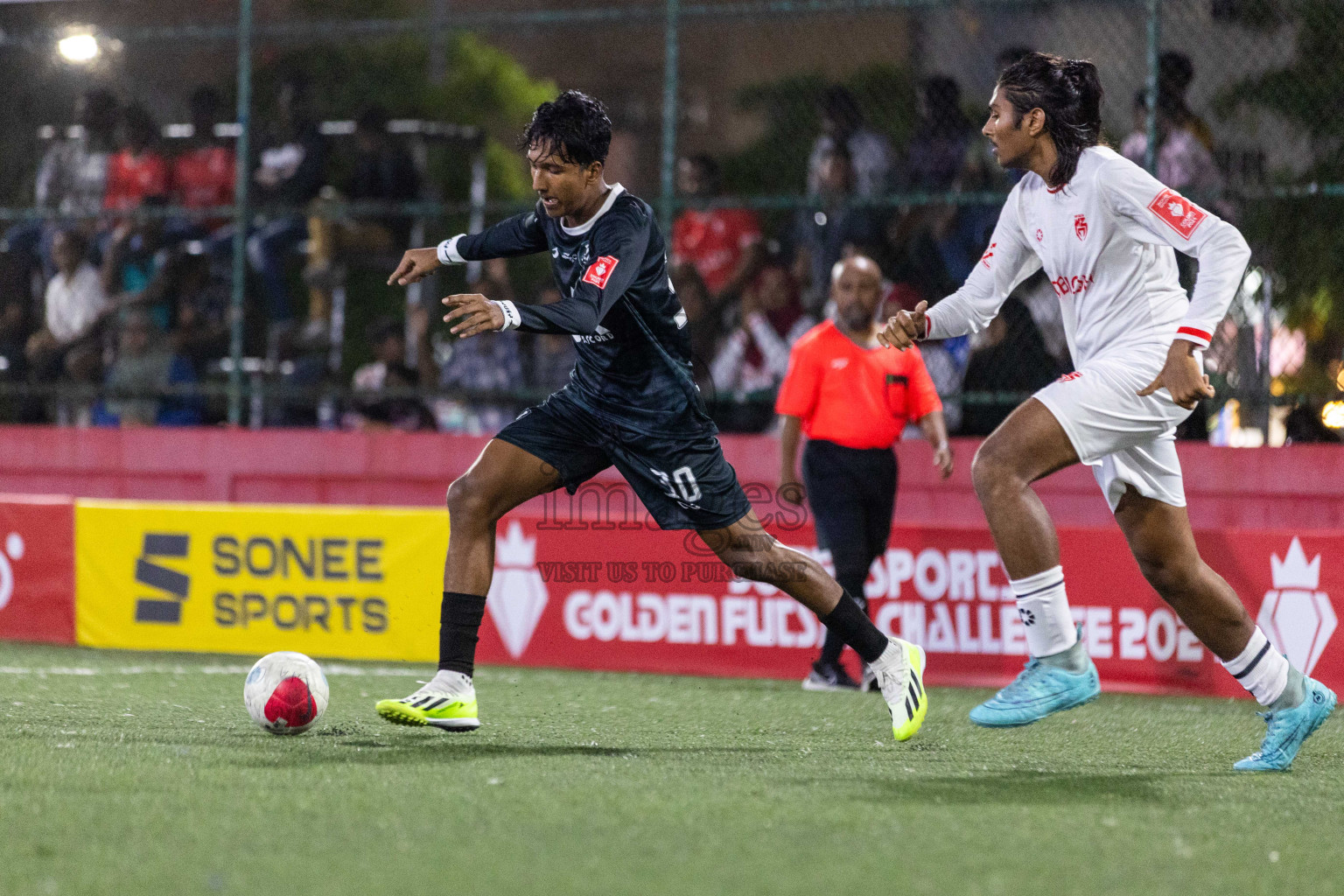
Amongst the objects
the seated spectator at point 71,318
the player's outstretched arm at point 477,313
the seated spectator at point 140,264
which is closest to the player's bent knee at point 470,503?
the player's outstretched arm at point 477,313

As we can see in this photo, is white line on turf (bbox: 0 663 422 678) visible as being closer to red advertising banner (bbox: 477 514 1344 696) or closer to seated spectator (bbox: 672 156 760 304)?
red advertising banner (bbox: 477 514 1344 696)

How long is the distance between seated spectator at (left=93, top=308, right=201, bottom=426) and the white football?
246 inches

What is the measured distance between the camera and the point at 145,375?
1171 centimetres

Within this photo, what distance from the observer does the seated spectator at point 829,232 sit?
33.0ft

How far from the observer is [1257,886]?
3721 millimetres

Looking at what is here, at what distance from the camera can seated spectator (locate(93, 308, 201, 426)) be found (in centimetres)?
1170

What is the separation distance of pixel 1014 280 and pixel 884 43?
21.9ft

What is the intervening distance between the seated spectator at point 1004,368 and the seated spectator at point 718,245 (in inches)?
62.2

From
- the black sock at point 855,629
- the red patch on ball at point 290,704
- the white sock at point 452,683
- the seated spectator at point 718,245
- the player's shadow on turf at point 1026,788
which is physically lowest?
the player's shadow on turf at point 1026,788

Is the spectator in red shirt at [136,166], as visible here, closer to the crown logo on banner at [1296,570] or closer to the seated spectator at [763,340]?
the seated spectator at [763,340]

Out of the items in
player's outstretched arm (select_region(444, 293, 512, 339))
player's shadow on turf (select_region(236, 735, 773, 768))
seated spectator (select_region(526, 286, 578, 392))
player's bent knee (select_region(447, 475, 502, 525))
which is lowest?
player's shadow on turf (select_region(236, 735, 773, 768))

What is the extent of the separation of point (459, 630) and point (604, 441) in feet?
2.66

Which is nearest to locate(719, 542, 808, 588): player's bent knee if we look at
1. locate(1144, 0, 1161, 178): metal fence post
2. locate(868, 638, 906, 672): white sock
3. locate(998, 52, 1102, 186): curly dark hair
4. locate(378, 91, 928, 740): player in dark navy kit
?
locate(378, 91, 928, 740): player in dark navy kit

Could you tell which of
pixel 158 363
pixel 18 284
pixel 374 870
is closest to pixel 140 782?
pixel 374 870
